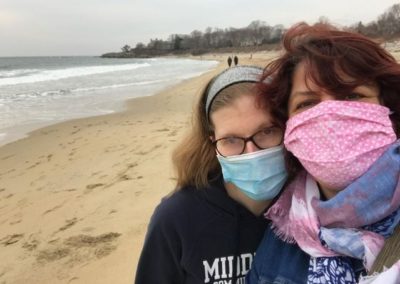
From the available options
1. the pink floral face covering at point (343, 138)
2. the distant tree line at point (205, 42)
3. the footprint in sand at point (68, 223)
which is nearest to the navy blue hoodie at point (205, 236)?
the pink floral face covering at point (343, 138)

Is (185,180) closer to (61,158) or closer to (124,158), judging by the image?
(124,158)

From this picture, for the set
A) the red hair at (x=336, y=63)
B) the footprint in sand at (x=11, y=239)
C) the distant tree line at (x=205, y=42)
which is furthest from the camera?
the distant tree line at (x=205, y=42)

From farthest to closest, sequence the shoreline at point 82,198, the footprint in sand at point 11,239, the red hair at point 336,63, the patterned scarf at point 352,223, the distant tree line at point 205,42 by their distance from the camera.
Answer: the distant tree line at point 205,42
the footprint in sand at point 11,239
the shoreline at point 82,198
the red hair at point 336,63
the patterned scarf at point 352,223

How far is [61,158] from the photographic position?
8133mm

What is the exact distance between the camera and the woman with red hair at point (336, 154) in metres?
1.30

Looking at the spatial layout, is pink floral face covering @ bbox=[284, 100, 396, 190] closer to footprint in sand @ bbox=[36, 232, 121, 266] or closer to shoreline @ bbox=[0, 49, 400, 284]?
shoreline @ bbox=[0, 49, 400, 284]

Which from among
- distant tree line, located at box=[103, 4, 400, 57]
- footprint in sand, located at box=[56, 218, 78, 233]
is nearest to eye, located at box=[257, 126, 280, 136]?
footprint in sand, located at box=[56, 218, 78, 233]

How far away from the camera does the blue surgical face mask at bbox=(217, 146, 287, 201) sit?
1702 mm

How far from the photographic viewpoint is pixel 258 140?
5.55ft

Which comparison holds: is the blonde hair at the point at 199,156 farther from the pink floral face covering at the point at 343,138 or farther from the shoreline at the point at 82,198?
the pink floral face covering at the point at 343,138

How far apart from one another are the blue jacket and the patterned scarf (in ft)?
0.14

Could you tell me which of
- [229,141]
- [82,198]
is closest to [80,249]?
[82,198]

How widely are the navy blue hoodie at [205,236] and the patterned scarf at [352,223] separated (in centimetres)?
31

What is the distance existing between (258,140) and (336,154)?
36 centimetres
